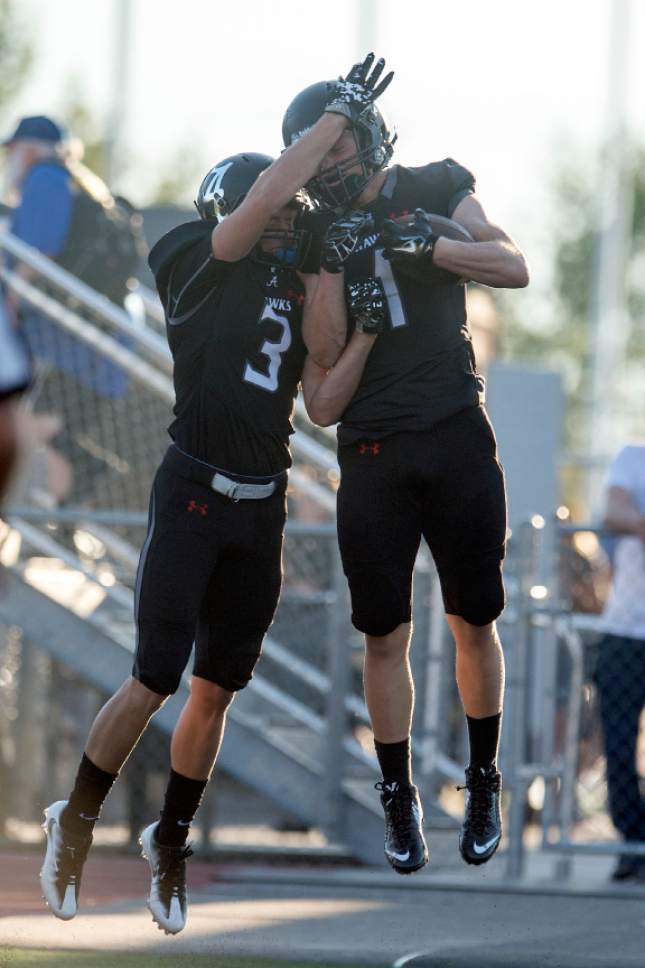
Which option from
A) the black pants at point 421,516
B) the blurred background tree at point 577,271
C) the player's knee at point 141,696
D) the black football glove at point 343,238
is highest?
the black football glove at point 343,238

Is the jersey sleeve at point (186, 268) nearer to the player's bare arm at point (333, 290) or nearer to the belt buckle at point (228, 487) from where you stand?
the player's bare arm at point (333, 290)

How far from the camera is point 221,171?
5652mm

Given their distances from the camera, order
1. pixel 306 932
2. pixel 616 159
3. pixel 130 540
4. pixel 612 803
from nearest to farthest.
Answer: pixel 306 932 → pixel 612 803 → pixel 130 540 → pixel 616 159

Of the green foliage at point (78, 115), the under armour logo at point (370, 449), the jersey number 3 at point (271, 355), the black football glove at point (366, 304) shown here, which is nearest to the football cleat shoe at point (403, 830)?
the under armour logo at point (370, 449)

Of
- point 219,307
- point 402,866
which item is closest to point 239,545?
point 219,307

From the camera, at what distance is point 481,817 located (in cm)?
580

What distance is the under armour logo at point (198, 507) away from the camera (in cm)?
552

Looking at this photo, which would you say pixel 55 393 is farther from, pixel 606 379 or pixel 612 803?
pixel 606 379

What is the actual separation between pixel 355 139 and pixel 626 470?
3.82m

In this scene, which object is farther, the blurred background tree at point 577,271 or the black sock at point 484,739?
the blurred background tree at point 577,271

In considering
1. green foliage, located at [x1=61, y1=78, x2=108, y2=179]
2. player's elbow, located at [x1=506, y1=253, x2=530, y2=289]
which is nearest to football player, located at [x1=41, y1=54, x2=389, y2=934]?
player's elbow, located at [x1=506, y1=253, x2=530, y2=289]

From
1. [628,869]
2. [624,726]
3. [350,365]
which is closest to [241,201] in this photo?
[350,365]

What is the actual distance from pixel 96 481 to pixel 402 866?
4.00 metres

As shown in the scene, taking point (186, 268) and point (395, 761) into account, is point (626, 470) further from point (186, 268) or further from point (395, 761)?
point (186, 268)
